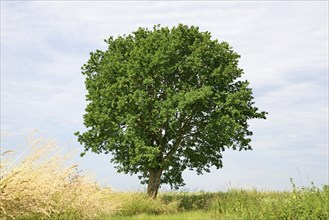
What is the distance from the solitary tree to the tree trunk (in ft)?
0.18

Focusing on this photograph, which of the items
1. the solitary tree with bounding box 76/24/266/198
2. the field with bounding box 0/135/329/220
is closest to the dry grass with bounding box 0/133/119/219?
the field with bounding box 0/135/329/220

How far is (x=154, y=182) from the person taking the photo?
23.1 metres

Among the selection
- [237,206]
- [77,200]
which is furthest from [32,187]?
[237,206]

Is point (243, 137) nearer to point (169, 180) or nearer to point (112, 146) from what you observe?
point (169, 180)

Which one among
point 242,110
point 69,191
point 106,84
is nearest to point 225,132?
point 242,110

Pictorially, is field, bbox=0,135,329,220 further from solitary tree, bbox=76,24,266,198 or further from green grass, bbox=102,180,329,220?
solitary tree, bbox=76,24,266,198

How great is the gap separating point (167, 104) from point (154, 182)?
4729 millimetres

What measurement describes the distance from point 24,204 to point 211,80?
15.8 m

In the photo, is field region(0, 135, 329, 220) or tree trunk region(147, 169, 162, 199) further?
tree trunk region(147, 169, 162, 199)

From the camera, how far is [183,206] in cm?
2333

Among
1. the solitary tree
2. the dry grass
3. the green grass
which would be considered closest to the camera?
the dry grass

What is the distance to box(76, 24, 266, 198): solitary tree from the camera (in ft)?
70.5

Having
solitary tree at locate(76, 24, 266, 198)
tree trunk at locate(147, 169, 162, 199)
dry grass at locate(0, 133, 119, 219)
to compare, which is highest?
solitary tree at locate(76, 24, 266, 198)

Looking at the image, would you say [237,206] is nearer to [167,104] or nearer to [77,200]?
[167,104]
